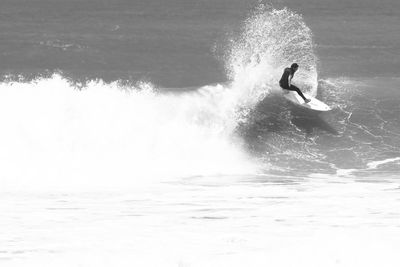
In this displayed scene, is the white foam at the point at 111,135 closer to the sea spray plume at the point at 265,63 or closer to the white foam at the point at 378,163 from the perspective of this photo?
the sea spray plume at the point at 265,63

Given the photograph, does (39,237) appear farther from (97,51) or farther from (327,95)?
(97,51)

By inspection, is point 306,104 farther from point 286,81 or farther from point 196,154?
point 196,154

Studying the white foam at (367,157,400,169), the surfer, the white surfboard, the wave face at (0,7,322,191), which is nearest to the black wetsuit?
the surfer

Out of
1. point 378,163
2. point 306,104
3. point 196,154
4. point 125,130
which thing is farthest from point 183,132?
point 378,163

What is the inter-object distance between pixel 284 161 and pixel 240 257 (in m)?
9.40

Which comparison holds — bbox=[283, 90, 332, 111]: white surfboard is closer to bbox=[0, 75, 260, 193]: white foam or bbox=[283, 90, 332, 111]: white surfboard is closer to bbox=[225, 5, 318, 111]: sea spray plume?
bbox=[225, 5, 318, 111]: sea spray plume

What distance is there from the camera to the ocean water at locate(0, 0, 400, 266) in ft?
40.1

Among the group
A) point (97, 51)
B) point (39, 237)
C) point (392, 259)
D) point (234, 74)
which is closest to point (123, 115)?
point (234, 74)

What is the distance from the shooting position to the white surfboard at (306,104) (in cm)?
2234

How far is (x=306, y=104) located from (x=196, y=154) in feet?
10.8

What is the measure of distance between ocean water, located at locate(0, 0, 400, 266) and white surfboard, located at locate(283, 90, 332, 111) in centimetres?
43

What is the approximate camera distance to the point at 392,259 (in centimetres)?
1116

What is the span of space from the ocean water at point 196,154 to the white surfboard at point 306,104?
429 mm

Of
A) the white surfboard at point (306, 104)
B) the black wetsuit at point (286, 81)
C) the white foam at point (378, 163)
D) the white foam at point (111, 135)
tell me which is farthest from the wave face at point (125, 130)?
the white foam at point (378, 163)
